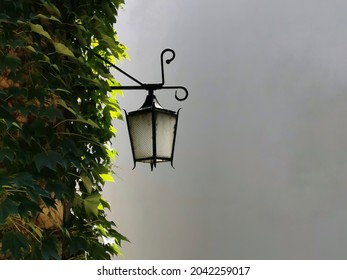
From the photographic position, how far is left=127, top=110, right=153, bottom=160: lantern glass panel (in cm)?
215

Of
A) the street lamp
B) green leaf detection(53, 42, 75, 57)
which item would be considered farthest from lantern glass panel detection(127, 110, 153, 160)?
green leaf detection(53, 42, 75, 57)

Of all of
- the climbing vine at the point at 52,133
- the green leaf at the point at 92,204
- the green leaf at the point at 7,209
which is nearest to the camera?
the green leaf at the point at 7,209

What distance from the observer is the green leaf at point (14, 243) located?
1683 millimetres

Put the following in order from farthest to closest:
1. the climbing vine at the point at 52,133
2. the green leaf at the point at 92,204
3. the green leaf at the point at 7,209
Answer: the green leaf at the point at 92,204, the climbing vine at the point at 52,133, the green leaf at the point at 7,209

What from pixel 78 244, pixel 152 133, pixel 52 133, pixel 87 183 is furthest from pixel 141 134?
pixel 78 244

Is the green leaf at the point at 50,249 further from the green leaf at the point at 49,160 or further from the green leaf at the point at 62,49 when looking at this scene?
the green leaf at the point at 62,49

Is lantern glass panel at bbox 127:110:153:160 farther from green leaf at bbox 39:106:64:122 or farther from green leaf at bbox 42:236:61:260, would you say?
green leaf at bbox 42:236:61:260

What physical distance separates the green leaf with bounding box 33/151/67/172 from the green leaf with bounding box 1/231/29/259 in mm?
233

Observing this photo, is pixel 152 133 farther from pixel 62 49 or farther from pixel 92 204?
pixel 62 49

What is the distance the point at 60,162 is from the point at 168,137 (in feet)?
1.75

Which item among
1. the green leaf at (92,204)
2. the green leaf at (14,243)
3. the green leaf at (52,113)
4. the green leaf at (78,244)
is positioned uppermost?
the green leaf at (52,113)

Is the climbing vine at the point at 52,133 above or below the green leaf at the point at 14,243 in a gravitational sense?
above

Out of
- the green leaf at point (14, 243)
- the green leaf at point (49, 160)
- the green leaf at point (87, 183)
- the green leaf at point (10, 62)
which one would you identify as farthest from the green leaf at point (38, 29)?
the green leaf at point (14, 243)

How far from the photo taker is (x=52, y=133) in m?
1.91
